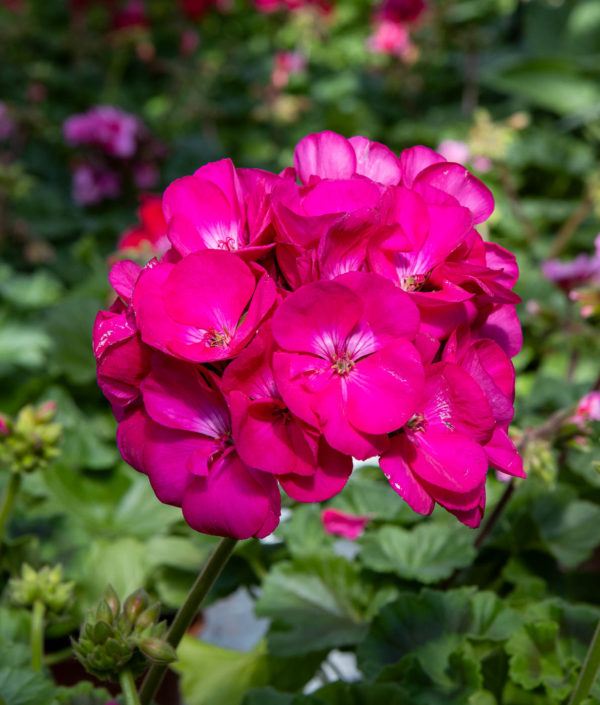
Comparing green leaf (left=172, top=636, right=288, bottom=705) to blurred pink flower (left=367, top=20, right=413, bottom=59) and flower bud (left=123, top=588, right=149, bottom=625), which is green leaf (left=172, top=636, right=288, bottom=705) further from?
blurred pink flower (left=367, top=20, right=413, bottom=59)

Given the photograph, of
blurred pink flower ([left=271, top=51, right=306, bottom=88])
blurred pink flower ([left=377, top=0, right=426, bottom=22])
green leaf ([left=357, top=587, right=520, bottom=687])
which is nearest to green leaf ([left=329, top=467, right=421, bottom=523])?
green leaf ([left=357, top=587, right=520, bottom=687])

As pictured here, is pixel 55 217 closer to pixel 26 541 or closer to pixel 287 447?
pixel 26 541

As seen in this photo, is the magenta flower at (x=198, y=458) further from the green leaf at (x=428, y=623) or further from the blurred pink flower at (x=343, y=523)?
the blurred pink flower at (x=343, y=523)

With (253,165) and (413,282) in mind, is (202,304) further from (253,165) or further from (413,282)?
(253,165)

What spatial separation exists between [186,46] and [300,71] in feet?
1.85

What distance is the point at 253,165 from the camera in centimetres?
274

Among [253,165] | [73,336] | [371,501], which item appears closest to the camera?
[371,501]

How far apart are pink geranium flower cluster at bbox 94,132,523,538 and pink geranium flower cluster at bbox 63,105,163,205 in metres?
1.82

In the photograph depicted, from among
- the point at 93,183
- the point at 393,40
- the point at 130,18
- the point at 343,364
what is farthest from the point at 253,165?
the point at 343,364

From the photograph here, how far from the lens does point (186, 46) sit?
343 centimetres

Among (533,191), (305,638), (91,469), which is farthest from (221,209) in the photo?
(533,191)

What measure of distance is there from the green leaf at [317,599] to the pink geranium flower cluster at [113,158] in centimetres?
163

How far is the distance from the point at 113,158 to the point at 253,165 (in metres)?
0.58

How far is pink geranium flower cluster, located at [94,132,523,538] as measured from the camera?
1.54 feet
